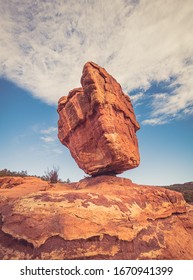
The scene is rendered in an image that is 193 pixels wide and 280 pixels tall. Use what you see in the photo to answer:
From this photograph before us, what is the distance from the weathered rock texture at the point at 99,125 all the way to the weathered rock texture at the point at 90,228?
201 centimetres

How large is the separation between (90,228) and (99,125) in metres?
5.43

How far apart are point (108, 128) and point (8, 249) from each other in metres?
6.57

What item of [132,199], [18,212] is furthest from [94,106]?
[18,212]

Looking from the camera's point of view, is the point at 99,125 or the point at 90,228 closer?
the point at 90,228

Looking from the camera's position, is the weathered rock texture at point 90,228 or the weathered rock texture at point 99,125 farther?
the weathered rock texture at point 99,125

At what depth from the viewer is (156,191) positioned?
9.95 meters

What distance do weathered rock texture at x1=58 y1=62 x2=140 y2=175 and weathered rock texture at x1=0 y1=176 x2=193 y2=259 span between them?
2008mm

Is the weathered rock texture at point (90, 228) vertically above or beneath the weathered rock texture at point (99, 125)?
beneath

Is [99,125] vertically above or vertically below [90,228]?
above

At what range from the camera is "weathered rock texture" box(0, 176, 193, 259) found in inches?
228

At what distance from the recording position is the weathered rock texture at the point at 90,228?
579 cm

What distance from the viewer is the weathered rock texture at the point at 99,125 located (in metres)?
10.5

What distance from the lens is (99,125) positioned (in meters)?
10.6
